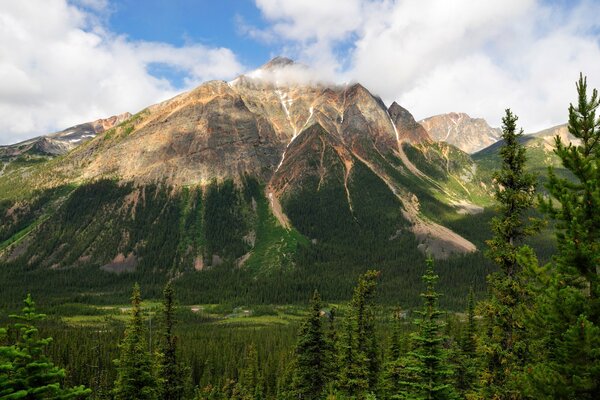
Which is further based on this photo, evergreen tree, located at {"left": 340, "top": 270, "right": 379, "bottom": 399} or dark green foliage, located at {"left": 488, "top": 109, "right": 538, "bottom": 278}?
evergreen tree, located at {"left": 340, "top": 270, "right": 379, "bottom": 399}

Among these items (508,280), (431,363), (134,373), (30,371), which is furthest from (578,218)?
(134,373)

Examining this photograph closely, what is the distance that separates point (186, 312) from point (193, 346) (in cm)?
6854

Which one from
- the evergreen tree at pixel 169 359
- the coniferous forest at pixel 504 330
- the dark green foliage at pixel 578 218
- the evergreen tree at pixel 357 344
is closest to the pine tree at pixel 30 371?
the coniferous forest at pixel 504 330

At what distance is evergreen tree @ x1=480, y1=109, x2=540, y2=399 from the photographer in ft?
76.9

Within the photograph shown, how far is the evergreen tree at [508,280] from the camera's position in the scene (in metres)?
23.4

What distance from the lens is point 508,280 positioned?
2445 centimetres

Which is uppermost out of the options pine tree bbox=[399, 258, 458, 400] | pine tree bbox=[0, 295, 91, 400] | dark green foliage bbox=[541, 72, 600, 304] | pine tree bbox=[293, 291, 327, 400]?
dark green foliage bbox=[541, 72, 600, 304]

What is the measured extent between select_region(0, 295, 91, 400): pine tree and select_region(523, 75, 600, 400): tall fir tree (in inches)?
628

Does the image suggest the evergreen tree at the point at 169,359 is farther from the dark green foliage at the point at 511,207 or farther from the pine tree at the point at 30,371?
the dark green foliage at the point at 511,207

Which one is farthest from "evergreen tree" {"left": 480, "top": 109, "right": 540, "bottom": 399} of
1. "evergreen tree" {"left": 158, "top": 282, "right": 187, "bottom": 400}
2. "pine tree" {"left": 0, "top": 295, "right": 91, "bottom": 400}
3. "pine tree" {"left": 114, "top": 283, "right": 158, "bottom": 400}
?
"evergreen tree" {"left": 158, "top": 282, "right": 187, "bottom": 400}

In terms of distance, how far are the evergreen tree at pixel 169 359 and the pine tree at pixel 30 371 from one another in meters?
28.1

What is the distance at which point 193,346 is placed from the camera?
131750 mm

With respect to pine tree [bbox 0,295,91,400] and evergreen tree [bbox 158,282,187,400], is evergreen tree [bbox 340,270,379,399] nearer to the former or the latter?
evergreen tree [bbox 158,282,187,400]

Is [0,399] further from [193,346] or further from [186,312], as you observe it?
[186,312]
